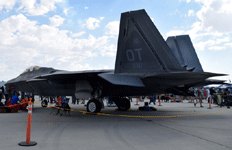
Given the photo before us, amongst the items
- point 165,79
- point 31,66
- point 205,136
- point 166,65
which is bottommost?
point 205,136

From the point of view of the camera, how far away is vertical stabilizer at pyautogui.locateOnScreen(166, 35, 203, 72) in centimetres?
1075

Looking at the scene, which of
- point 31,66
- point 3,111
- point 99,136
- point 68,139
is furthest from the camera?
point 31,66

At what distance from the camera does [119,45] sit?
8344 mm

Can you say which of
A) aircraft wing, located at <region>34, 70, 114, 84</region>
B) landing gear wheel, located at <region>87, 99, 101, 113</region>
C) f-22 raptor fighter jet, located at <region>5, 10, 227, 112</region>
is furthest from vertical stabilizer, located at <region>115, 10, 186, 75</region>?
Result: landing gear wheel, located at <region>87, 99, 101, 113</region>

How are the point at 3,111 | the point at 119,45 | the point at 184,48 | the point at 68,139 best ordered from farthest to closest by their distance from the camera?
the point at 184,48, the point at 3,111, the point at 119,45, the point at 68,139

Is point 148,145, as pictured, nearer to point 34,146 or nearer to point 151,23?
point 34,146

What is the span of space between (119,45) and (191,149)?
18.2ft

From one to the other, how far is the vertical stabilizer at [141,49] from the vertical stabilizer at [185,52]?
11.0 feet

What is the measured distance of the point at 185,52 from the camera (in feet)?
35.8

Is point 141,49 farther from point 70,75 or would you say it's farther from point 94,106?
point 94,106

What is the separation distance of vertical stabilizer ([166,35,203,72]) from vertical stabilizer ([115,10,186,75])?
132 inches

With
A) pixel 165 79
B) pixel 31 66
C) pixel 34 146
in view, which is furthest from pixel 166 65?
pixel 31 66

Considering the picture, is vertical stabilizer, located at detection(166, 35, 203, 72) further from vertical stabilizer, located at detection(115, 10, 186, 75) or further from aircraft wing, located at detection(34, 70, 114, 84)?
aircraft wing, located at detection(34, 70, 114, 84)

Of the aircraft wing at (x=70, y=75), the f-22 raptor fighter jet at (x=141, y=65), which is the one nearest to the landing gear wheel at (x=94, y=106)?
the f-22 raptor fighter jet at (x=141, y=65)
